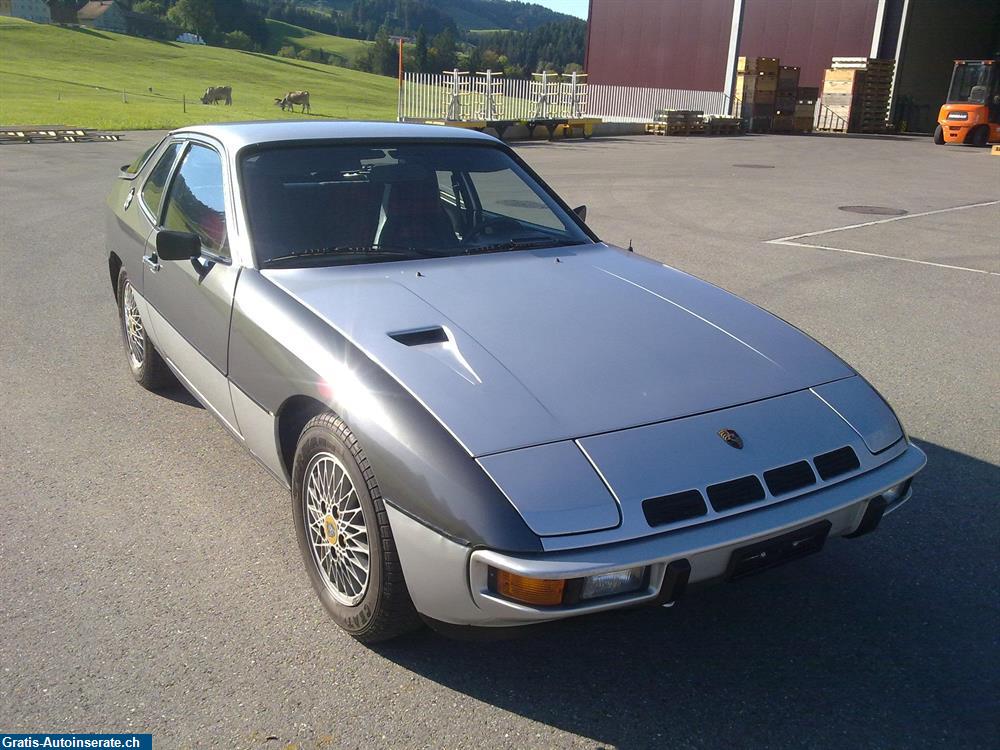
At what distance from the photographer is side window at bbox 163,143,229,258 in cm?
377

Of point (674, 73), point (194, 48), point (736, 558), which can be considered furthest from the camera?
point (194, 48)

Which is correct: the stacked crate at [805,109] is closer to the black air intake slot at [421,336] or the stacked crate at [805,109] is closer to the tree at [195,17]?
the black air intake slot at [421,336]

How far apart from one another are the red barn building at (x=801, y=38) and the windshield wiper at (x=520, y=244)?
36313 mm

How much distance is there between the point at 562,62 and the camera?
150m

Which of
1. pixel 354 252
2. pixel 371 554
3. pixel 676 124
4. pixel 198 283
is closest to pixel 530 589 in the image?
pixel 371 554

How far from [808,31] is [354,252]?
3812 cm

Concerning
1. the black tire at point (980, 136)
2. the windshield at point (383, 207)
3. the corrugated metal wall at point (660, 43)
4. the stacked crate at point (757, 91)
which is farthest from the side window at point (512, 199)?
the corrugated metal wall at point (660, 43)

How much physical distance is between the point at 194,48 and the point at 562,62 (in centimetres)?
7385

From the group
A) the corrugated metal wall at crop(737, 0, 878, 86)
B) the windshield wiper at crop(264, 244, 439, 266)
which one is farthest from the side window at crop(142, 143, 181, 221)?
the corrugated metal wall at crop(737, 0, 878, 86)

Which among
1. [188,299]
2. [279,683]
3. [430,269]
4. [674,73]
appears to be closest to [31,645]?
[279,683]

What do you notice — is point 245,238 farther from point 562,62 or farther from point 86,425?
point 562,62

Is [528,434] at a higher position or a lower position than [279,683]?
higher

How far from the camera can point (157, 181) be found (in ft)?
15.6

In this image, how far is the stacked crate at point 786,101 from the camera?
110ft
